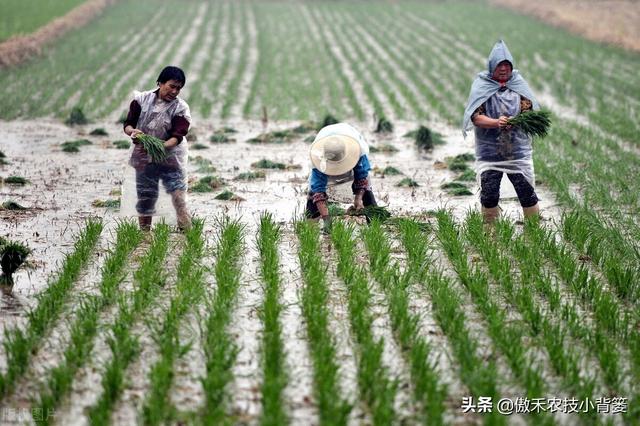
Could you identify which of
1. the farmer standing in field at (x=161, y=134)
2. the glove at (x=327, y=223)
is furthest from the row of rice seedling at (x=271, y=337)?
the farmer standing in field at (x=161, y=134)

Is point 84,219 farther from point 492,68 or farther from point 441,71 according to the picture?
point 441,71

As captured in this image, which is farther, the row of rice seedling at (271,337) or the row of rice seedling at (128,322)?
the row of rice seedling at (128,322)

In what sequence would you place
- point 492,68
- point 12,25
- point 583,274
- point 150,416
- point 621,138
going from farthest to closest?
point 12,25, point 621,138, point 492,68, point 583,274, point 150,416

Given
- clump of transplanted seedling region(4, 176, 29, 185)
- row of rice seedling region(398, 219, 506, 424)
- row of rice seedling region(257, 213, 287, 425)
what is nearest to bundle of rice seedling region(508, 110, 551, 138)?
row of rice seedling region(398, 219, 506, 424)

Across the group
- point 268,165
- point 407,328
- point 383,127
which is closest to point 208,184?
point 268,165

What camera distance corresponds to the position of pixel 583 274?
552 cm

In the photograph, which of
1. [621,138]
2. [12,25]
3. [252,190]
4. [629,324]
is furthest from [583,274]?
[12,25]

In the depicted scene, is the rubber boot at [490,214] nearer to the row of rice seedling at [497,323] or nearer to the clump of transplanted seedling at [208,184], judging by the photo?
the row of rice seedling at [497,323]

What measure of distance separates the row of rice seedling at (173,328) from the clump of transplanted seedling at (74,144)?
163 inches

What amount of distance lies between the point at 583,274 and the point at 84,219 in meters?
3.93

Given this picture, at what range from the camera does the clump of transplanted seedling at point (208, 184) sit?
335 inches

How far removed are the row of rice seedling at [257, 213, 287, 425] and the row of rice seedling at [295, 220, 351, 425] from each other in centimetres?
15

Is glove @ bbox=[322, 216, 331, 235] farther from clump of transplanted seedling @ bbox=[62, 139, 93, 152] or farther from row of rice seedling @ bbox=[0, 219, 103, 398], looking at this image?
clump of transplanted seedling @ bbox=[62, 139, 93, 152]

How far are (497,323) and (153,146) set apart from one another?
9.39ft
